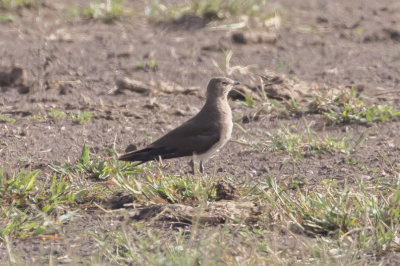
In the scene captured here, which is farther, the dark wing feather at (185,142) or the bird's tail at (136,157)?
the dark wing feather at (185,142)

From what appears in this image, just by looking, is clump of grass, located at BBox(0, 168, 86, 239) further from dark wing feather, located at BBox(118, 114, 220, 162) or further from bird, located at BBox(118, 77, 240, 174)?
dark wing feather, located at BBox(118, 114, 220, 162)

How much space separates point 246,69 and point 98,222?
4115mm

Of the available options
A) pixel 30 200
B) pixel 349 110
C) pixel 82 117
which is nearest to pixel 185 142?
pixel 30 200

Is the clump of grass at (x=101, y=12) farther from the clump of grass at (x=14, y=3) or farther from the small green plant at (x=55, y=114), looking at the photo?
the small green plant at (x=55, y=114)

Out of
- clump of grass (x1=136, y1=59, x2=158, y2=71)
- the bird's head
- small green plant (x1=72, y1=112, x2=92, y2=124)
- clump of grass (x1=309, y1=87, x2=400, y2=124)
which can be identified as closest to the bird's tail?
the bird's head

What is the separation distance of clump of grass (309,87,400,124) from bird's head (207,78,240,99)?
1078 mm

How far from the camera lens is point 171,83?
9.04 m

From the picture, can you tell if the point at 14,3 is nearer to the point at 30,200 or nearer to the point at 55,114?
the point at 55,114

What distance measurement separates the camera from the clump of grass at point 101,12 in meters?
11.0

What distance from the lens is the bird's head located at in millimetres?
7293

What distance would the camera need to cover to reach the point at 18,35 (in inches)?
408

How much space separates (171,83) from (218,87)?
5.70 feet

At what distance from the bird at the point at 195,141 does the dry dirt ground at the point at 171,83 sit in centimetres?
24

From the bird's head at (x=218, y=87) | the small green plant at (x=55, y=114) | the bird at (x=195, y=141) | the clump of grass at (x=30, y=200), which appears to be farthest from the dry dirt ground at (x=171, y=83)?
the bird's head at (x=218, y=87)
